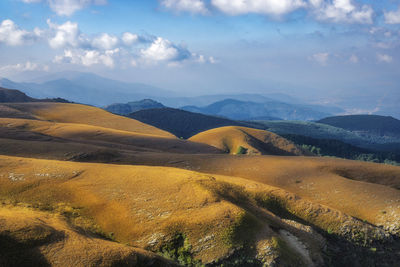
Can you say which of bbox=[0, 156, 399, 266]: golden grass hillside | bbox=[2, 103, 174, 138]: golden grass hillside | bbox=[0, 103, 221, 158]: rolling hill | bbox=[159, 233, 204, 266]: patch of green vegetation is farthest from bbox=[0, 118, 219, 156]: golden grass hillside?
bbox=[159, 233, 204, 266]: patch of green vegetation

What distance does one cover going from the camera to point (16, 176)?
2689cm

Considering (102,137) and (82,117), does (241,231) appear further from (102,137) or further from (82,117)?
(82,117)

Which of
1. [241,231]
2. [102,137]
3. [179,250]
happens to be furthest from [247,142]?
[179,250]

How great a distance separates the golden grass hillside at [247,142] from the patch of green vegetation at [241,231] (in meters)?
74.0

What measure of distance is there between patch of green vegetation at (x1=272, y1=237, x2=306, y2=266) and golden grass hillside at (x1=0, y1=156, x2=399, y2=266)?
3.1 inches

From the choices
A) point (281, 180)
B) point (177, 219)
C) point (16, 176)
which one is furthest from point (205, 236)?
point (281, 180)

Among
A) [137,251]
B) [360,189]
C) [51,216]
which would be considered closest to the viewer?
[137,251]

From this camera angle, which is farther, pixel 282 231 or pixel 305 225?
pixel 305 225

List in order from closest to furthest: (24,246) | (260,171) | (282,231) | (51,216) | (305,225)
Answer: (24,246) → (51,216) → (282,231) → (305,225) → (260,171)

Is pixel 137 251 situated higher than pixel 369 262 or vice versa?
pixel 137 251

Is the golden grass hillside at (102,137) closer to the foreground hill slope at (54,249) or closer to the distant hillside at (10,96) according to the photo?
the foreground hill slope at (54,249)

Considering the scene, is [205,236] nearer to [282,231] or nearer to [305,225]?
[282,231]

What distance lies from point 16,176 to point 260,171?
31979 millimetres

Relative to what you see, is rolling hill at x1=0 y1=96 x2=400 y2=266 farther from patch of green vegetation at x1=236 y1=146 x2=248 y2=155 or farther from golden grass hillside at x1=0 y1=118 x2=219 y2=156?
patch of green vegetation at x1=236 y1=146 x2=248 y2=155
